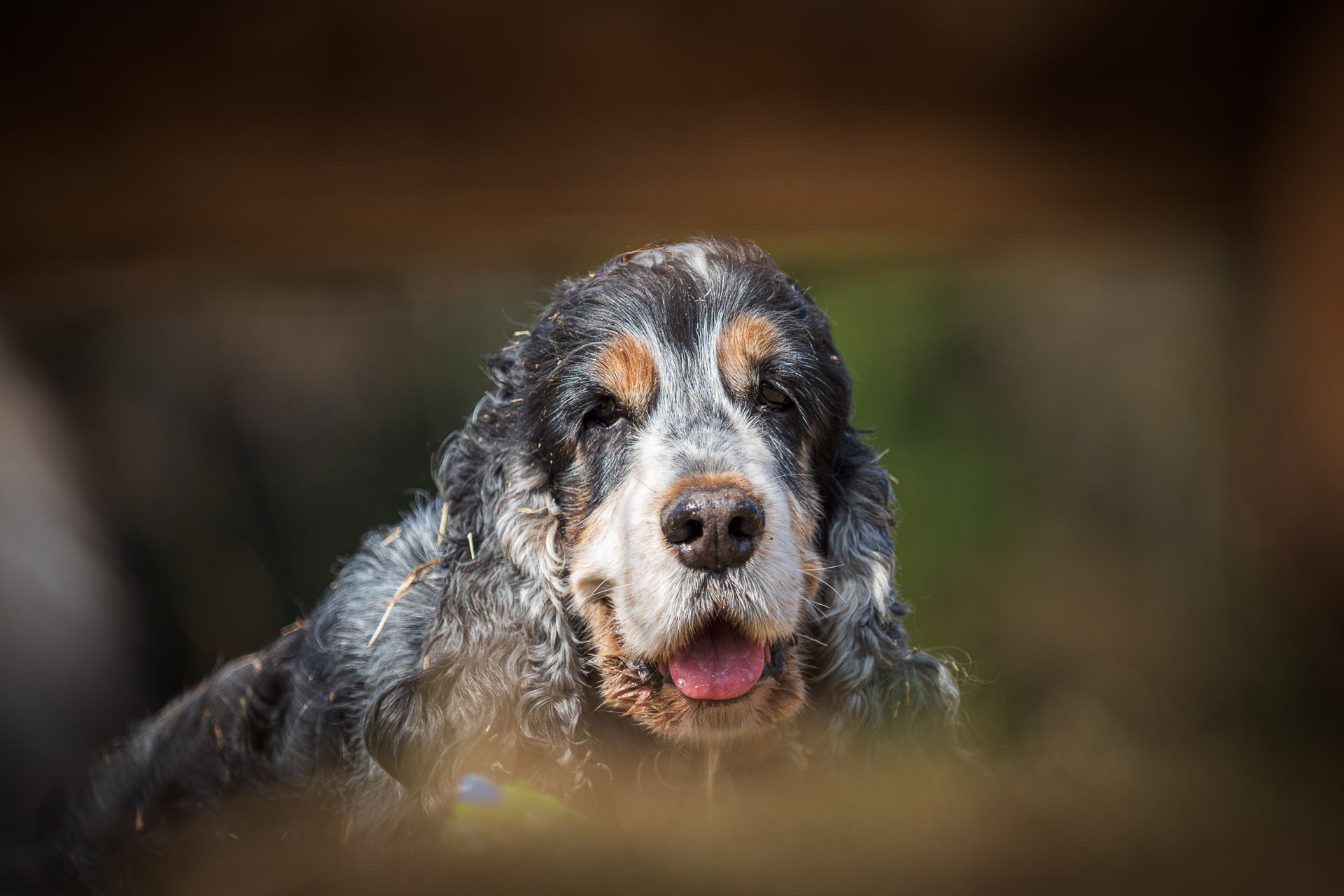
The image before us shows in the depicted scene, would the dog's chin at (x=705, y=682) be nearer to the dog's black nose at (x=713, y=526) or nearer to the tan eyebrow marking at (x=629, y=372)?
the dog's black nose at (x=713, y=526)

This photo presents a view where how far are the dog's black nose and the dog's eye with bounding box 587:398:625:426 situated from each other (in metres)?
0.35

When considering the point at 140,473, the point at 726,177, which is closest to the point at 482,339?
the point at 140,473

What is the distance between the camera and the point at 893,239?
103cm

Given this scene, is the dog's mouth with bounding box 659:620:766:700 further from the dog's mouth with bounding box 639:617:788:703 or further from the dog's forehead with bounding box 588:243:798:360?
the dog's forehead with bounding box 588:243:798:360

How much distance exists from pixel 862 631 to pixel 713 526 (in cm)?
68

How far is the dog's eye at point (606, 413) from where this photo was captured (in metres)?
1.98

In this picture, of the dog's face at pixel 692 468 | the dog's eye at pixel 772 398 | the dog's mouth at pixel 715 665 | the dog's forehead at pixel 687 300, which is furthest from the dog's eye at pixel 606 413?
the dog's mouth at pixel 715 665

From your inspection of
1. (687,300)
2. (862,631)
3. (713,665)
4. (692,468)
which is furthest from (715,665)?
(687,300)

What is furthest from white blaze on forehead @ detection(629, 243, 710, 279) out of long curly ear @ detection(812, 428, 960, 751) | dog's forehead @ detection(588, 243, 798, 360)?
long curly ear @ detection(812, 428, 960, 751)

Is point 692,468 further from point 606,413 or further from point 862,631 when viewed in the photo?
point 862,631

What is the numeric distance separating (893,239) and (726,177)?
0.31 m

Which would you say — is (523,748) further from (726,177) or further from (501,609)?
(726,177)

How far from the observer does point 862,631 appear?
215cm

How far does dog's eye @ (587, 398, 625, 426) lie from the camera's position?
1.98m
